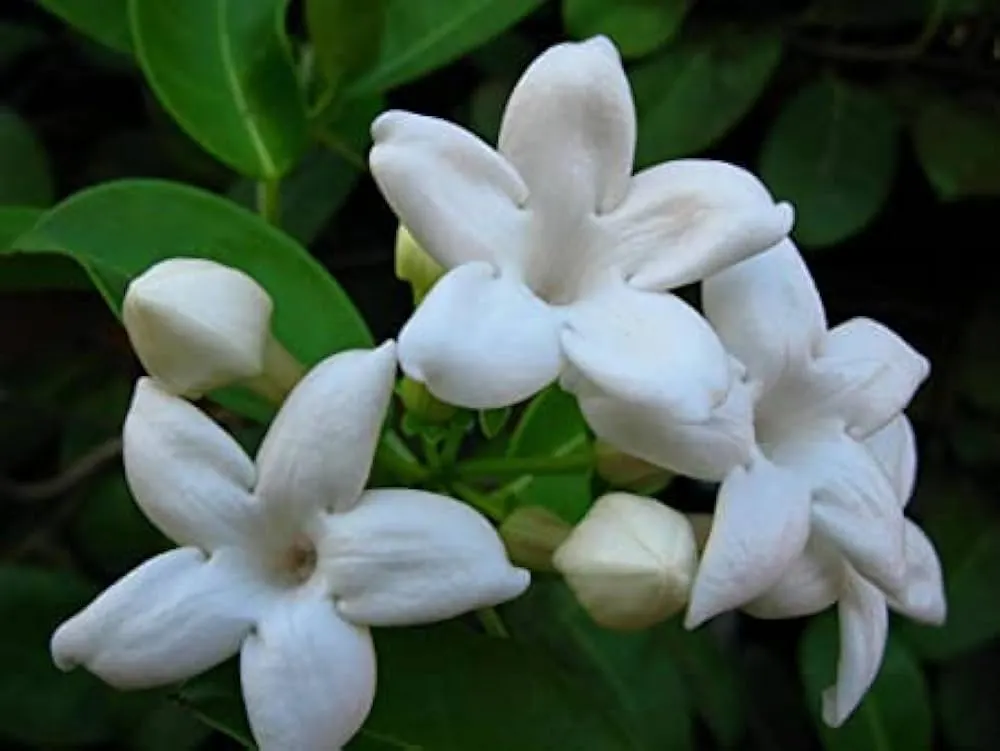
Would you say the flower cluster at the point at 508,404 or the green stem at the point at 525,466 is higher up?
the flower cluster at the point at 508,404

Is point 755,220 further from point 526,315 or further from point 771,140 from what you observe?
point 771,140

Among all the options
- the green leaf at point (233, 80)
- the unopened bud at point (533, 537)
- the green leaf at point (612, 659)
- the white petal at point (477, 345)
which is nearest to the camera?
the white petal at point (477, 345)

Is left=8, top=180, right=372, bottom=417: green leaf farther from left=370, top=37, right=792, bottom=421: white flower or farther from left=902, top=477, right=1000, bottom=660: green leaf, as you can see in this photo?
left=902, top=477, right=1000, bottom=660: green leaf

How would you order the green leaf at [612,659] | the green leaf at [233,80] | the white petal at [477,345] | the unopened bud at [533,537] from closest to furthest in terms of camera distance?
the white petal at [477,345] → the unopened bud at [533,537] → the green leaf at [233,80] → the green leaf at [612,659]

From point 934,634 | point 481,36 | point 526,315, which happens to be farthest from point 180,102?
point 934,634

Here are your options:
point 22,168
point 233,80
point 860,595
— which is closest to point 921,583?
point 860,595

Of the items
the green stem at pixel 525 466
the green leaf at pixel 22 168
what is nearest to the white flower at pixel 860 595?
the green stem at pixel 525 466

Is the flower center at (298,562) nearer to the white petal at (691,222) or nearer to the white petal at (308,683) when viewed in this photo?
the white petal at (308,683)
